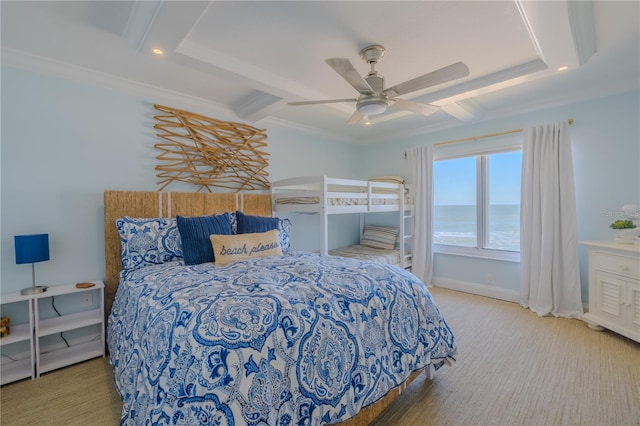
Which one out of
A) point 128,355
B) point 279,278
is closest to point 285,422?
point 279,278

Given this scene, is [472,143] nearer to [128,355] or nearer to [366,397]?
[366,397]

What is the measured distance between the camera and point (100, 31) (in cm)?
188

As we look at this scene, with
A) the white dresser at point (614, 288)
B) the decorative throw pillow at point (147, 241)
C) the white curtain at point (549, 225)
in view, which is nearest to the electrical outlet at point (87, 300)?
the decorative throw pillow at point (147, 241)

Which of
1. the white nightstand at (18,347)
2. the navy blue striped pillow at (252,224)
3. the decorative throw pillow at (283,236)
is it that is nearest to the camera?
the white nightstand at (18,347)

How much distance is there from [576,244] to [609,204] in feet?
1.63

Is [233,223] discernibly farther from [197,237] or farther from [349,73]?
[349,73]

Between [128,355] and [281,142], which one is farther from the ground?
[281,142]

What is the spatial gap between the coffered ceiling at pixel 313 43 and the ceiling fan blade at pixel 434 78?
0.32 metres

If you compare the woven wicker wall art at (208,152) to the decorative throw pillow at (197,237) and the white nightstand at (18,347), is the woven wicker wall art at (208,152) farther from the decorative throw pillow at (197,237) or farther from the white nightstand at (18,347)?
the white nightstand at (18,347)

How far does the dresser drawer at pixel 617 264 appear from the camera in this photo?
2.35m

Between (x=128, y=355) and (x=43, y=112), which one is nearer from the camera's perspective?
(x=128, y=355)

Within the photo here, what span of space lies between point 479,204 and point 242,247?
3.24 meters

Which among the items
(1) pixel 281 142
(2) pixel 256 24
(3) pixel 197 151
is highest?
(2) pixel 256 24

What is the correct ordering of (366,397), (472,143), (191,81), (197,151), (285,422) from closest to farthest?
(285,422) < (366,397) < (191,81) < (197,151) < (472,143)
